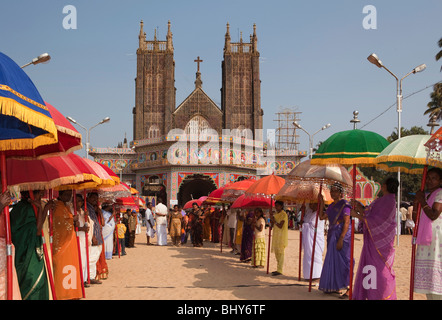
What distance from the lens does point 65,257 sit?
6.38 metres

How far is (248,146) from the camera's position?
1662 inches

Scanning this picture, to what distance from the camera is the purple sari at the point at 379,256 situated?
19.2 ft

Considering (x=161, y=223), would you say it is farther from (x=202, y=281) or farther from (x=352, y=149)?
(x=352, y=149)

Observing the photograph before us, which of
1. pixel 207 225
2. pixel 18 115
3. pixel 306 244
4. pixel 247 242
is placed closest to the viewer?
pixel 18 115

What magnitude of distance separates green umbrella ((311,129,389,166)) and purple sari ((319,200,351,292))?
100cm

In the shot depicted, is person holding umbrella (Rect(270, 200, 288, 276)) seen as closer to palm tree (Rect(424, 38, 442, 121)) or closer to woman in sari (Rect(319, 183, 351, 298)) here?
woman in sari (Rect(319, 183, 351, 298))

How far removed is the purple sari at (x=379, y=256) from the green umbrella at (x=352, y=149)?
707 millimetres

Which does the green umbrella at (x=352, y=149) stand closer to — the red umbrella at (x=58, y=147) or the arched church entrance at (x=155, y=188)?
the red umbrella at (x=58, y=147)

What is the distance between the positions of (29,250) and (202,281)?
4.61m

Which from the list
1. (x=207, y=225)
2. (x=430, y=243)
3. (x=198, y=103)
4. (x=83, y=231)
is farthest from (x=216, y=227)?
(x=198, y=103)

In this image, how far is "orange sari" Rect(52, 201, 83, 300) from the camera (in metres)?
6.35

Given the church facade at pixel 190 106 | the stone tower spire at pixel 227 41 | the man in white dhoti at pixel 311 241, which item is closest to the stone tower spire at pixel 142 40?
the church facade at pixel 190 106

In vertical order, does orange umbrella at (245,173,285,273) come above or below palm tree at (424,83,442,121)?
below
